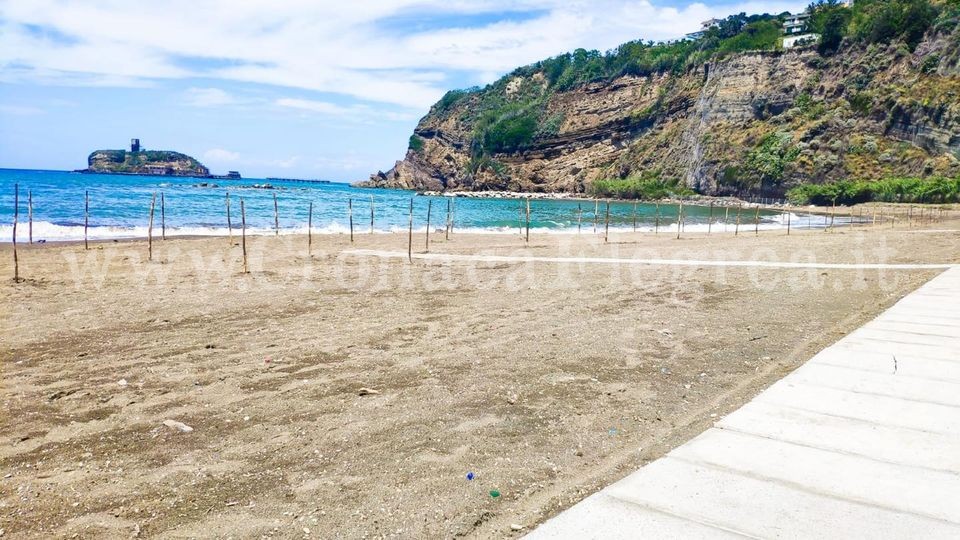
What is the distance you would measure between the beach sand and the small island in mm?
188489

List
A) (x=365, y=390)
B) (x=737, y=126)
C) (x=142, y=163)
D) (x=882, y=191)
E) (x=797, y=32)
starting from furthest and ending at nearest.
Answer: (x=142, y=163) < (x=797, y=32) < (x=737, y=126) < (x=882, y=191) < (x=365, y=390)

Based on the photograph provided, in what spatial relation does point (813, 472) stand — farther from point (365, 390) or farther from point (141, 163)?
point (141, 163)

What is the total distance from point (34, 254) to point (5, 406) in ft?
48.4

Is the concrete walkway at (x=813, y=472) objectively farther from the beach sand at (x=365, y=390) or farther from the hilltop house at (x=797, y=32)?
the hilltop house at (x=797, y=32)

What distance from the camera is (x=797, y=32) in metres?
95.5

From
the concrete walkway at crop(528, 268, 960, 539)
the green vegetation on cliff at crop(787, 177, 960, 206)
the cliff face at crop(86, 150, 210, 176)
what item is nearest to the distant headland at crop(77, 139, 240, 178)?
the cliff face at crop(86, 150, 210, 176)

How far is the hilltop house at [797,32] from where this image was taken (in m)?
78.6

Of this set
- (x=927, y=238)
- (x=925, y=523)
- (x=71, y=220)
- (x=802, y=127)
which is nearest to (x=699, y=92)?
(x=802, y=127)

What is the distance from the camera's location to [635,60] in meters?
106

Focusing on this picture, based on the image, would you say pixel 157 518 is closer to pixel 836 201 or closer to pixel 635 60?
pixel 836 201

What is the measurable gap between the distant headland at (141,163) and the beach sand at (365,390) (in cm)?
18849

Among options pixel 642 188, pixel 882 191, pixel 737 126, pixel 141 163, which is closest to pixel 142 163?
pixel 141 163

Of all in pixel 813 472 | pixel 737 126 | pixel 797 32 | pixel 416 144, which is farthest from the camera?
pixel 416 144

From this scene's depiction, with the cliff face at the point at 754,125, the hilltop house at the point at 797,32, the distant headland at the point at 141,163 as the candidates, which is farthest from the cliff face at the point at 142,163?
the hilltop house at the point at 797,32
